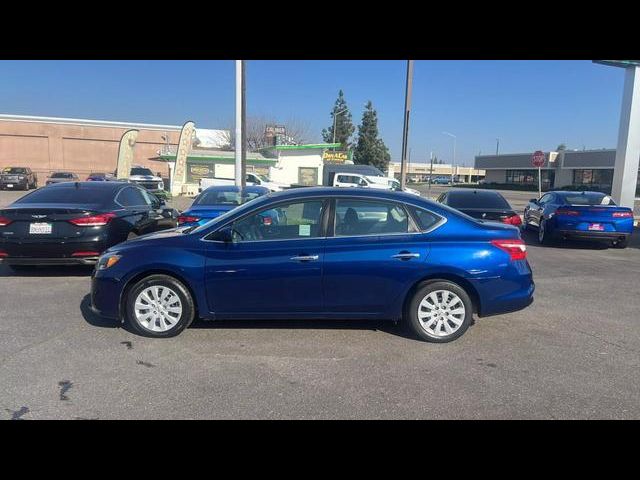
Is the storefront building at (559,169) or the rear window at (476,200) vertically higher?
the storefront building at (559,169)

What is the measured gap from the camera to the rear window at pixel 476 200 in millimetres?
9570

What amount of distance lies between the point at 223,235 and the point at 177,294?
2.53 ft

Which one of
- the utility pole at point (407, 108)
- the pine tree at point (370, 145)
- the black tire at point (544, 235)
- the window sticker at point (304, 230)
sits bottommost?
the black tire at point (544, 235)

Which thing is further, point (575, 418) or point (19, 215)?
point (19, 215)

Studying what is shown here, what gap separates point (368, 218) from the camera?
4.51 metres

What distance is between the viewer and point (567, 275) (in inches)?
303

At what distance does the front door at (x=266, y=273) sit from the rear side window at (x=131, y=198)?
4.00 meters

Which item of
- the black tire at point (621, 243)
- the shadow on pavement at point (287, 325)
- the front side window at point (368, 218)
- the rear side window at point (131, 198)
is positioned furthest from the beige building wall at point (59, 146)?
the front side window at point (368, 218)

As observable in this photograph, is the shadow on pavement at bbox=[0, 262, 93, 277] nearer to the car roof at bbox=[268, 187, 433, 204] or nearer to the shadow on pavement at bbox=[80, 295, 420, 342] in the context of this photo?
the shadow on pavement at bbox=[80, 295, 420, 342]

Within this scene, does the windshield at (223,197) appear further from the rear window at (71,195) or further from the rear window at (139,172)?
the rear window at (139,172)
